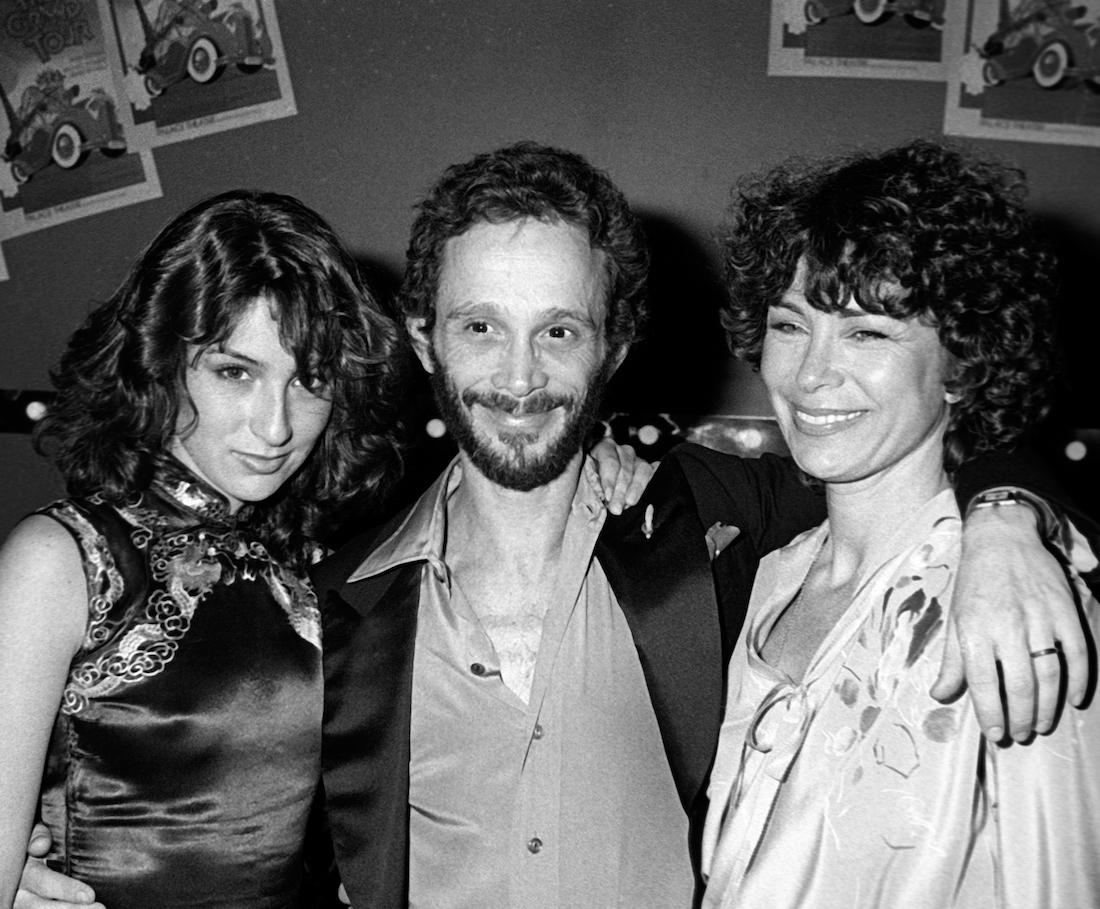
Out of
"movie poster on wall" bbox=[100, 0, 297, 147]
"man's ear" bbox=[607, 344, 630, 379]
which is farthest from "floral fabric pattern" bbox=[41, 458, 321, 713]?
"movie poster on wall" bbox=[100, 0, 297, 147]

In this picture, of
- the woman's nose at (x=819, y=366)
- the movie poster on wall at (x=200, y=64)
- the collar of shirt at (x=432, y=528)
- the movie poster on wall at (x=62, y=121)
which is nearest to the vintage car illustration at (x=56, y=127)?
the movie poster on wall at (x=62, y=121)

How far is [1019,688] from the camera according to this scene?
1.08m

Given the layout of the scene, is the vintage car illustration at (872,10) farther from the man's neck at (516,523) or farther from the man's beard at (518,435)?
the man's neck at (516,523)

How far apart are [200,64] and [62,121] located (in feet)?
1.57

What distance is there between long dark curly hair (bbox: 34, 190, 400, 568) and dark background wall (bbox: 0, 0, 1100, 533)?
3.61 feet

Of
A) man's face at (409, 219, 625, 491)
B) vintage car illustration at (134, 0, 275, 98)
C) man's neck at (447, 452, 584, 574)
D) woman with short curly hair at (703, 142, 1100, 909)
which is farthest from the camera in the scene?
vintage car illustration at (134, 0, 275, 98)

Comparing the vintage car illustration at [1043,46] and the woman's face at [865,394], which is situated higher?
the vintage car illustration at [1043,46]

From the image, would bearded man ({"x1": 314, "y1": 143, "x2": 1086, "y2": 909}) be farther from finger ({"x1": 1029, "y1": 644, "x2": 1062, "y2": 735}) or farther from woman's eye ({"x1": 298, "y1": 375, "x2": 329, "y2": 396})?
finger ({"x1": 1029, "y1": 644, "x2": 1062, "y2": 735})

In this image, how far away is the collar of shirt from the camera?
5.73 ft

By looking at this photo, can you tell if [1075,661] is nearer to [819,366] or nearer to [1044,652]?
[1044,652]

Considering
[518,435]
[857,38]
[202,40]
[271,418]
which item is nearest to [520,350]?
[518,435]

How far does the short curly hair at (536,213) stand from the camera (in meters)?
1.80

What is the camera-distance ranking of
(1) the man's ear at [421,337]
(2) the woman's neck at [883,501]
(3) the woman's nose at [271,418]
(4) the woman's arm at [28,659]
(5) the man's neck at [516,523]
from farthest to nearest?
(1) the man's ear at [421,337] < (5) the man's neck at [516,523] < (3) the woman's nose at [271,418] < (2) the woman's neck at [883,501] < (4) the woman's arm at [28,659]

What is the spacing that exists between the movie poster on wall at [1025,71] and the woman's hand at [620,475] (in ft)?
5.54
